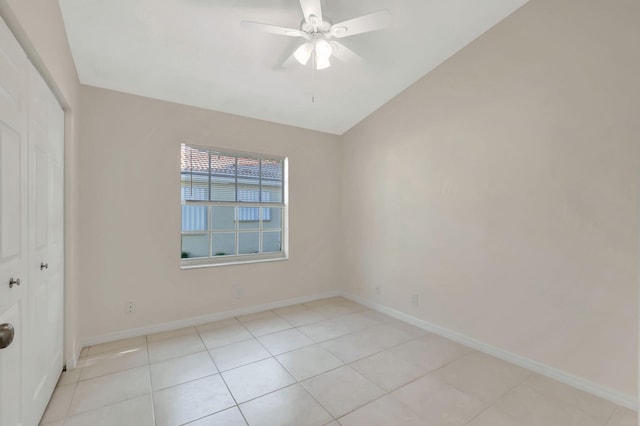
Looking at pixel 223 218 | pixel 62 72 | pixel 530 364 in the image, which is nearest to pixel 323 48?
pixel 62 72

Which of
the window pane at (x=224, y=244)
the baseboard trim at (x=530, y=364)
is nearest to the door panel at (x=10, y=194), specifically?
the window pane at (x=224, y=244)

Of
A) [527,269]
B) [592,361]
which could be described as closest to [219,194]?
[527,269]

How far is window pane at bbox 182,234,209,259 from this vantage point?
3350 mm

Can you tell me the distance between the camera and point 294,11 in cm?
217

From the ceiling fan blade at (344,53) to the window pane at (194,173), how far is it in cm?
181

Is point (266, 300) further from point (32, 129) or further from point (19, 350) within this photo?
point (32, 129)

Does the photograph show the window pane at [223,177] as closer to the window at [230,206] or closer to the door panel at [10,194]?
the window at [230,206]

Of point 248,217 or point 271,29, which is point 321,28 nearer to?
point 271,29

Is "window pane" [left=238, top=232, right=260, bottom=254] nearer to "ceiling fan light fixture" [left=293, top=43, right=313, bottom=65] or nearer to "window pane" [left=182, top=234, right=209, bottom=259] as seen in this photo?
"window pane" [left=182, top=234, right=209, bottom=259]

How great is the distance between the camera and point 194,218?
129 inches

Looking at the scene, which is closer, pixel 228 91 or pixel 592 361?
pixel 592 361

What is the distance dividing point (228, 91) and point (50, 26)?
4.68ft

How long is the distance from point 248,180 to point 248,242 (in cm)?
79

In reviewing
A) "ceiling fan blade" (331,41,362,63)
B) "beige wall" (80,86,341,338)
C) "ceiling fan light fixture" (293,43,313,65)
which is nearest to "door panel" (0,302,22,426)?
"beige wall" (80,86,341,338)
